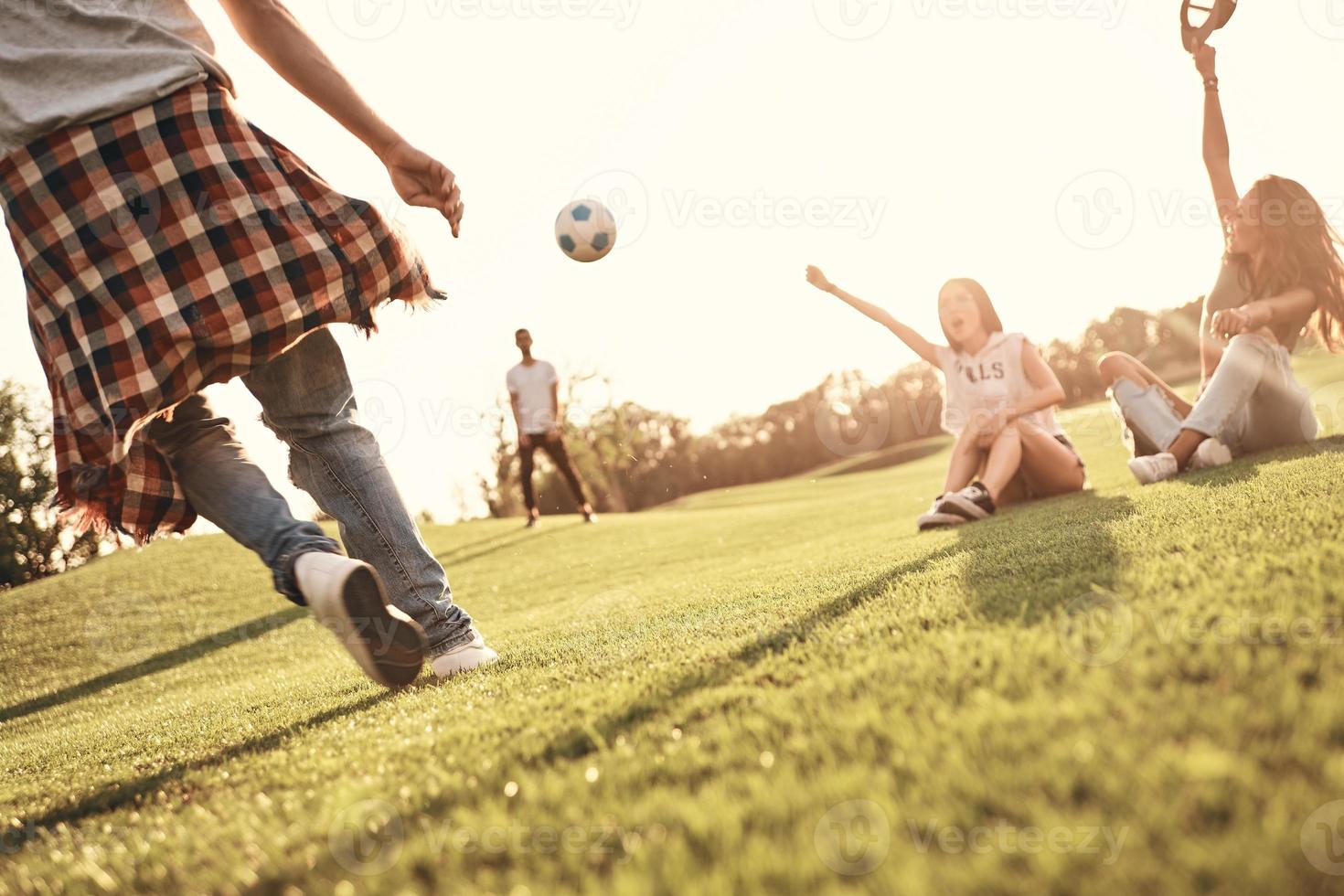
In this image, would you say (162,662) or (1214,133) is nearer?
(1214,133)

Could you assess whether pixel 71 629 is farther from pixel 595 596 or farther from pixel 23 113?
pixel 23 113

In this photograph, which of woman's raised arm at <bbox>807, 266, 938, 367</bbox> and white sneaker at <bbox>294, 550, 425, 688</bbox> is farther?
woman's raised arm at <bbox>807, 266, 938, 367</bbox>

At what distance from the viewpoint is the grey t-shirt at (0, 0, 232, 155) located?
1.89m

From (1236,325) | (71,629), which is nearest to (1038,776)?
(1236,325)

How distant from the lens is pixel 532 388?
11.3 metres

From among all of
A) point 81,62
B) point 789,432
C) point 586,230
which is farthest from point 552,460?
point 789,432

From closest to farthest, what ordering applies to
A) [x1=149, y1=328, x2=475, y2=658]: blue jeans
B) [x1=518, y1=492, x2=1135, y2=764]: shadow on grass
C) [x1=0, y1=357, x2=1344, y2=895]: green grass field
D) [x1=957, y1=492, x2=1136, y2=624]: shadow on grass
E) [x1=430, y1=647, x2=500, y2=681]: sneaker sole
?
[x1=0, y1=357, x2=1344, y2=895]: green grass field → [x1=518, y1=492, x2=1135, y2=764]: shadow on grass → [x1=957, y1=492, x2=1136, y2=624]: shadow on grass → [x1=149, y1=328, x2=475, y2=658]: blue jeans → [x1=430, y1=647, x2=500, y2=681]: sneaker sole

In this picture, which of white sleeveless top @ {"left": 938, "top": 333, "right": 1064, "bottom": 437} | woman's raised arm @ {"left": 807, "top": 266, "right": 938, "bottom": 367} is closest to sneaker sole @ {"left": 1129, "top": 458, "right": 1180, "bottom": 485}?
white sleeveless top @ {"left": 938, "top": 333, "right": 1064, "bottom": 437}

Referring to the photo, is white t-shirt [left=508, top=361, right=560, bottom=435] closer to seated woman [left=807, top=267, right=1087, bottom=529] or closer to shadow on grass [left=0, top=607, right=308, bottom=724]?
shadow on grass [left=0, top=607, right=308, bottom=724]

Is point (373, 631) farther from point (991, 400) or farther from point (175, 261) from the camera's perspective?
point (991, 400)

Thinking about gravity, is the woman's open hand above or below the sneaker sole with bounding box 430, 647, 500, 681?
above

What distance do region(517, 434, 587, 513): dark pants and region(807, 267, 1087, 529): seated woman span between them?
6294 millimetres

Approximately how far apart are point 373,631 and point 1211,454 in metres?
4.90

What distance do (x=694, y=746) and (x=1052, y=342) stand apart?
76143 mm
